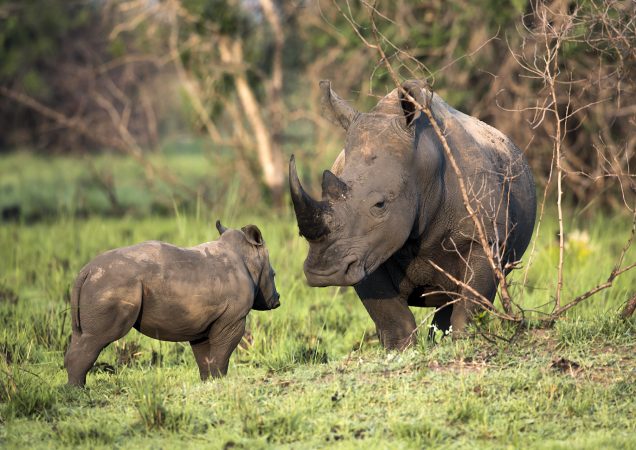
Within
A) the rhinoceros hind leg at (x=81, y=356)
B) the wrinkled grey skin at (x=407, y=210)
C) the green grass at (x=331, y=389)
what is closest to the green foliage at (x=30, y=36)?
the green grass at (x=331, y=389)

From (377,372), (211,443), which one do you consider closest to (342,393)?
(377,372)

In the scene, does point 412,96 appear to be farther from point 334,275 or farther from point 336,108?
point 334,275

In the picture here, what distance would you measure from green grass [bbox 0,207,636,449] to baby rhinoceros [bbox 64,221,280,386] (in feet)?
0.71

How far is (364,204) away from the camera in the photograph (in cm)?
518

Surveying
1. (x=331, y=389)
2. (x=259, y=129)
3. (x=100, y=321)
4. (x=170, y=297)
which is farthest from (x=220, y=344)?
(x=259, y=129)

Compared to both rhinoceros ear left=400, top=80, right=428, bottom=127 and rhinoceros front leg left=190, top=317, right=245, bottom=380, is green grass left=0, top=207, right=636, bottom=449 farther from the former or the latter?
rhinoceros ear left=400, top=80, right=428, bottom=127

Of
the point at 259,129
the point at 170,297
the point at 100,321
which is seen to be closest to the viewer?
the point at 100,321

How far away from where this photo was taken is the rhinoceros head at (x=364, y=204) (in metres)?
5.06

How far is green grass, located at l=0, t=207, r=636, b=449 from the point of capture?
168 inches

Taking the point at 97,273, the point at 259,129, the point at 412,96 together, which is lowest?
the point at 259,129

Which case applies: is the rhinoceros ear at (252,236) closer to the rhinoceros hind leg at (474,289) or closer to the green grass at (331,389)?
the green grass at (331,389)

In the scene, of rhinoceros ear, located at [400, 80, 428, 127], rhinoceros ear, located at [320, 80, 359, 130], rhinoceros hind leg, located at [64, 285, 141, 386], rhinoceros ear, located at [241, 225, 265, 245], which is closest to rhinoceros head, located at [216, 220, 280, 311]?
rhinoceros ear, located at [241, 225, 265, 245]

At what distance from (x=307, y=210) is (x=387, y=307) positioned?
1.05 m

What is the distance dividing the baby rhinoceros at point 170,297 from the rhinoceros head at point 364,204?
45 centimetres
